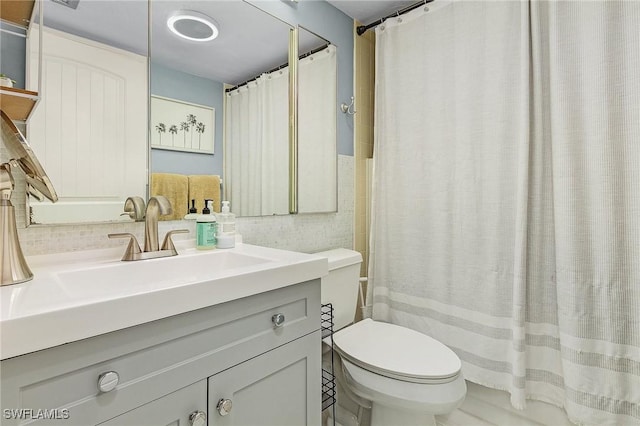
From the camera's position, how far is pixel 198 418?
74 cm

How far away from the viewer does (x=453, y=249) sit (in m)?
1.60

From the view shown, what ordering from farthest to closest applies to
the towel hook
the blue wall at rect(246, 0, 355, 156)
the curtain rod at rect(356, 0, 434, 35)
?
the towel hook < the curtain rod at rect(356, 0, 434, 35) < the blue wall at rect(246, 0, 355, 156)

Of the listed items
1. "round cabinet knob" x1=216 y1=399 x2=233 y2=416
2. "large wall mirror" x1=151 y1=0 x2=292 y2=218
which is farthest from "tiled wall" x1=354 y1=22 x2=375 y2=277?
"round cabinet knob" x1=216 y1=399 x2=233 y2=416

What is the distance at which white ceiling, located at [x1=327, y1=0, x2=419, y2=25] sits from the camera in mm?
1800

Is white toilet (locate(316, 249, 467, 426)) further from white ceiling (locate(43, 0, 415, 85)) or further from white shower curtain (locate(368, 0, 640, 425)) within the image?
white ceiling (locate(43, 0, 415, 85))

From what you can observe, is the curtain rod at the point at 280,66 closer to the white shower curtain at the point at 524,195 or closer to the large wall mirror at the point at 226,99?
the large wall mirror at the point at 226,99

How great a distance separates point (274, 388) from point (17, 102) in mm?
1029

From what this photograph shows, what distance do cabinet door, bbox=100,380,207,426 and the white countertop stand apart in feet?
0.61

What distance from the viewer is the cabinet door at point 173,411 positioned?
652mm

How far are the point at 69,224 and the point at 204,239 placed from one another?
40cm

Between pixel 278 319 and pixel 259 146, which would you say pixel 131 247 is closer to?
pixel 278 319

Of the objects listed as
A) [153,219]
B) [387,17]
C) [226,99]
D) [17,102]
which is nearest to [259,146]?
[226,99]

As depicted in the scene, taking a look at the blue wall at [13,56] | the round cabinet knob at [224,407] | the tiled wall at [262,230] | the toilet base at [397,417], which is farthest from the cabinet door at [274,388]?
the blue wall at [13,56]

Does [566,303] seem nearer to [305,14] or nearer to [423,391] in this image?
[423,391]
